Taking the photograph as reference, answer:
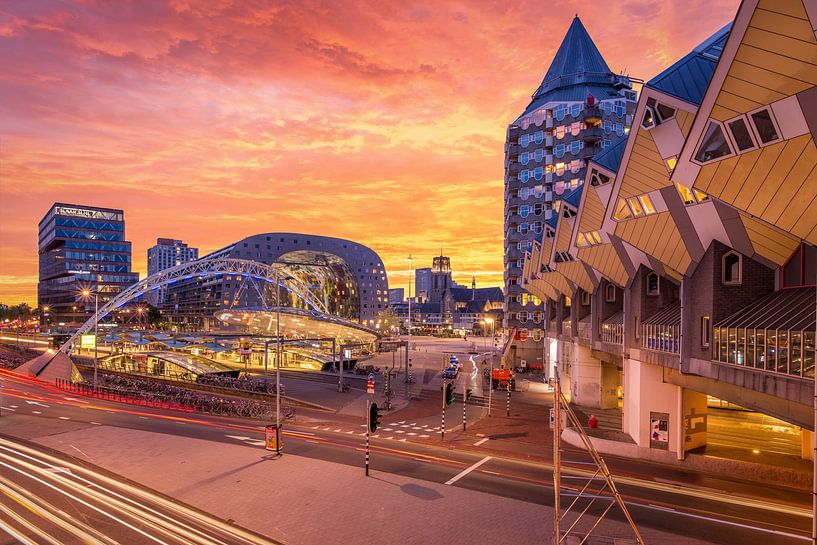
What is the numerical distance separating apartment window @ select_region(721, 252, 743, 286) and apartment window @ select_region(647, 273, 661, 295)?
308 inches

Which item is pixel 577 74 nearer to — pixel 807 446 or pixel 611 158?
Result: pixel 611 158

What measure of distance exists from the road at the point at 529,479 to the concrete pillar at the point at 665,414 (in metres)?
2.35

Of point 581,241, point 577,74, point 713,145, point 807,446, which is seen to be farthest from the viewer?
point 577,74

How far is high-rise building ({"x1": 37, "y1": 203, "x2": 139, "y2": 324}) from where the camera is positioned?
155 metres

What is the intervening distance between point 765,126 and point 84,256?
614ft

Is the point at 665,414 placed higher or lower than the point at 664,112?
lower

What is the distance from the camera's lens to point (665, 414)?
25781 mm

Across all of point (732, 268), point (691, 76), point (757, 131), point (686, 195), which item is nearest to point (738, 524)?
point (732, 268)

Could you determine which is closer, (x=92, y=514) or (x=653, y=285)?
(x=92, y=514)

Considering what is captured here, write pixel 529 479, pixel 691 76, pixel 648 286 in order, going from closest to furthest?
pixel 691 76
pixel 529 479
pixel 648 286

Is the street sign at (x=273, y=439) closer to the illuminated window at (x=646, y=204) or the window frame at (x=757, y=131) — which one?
the illuminated window at (x=646, y=204)

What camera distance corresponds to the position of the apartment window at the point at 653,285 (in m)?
28.1

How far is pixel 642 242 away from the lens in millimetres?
24547

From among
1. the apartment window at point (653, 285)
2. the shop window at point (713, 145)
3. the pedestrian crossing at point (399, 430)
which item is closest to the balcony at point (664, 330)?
the apartment window at point (653, 285)
